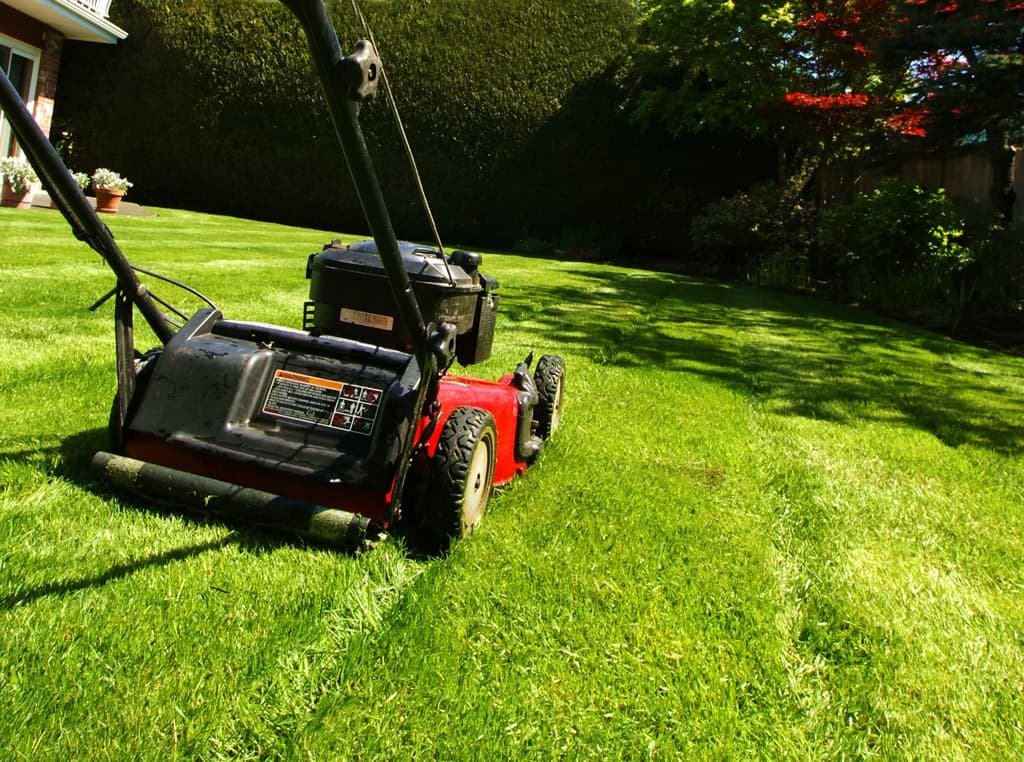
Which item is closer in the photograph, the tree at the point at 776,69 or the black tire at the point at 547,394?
the black tire at the point at 547,394

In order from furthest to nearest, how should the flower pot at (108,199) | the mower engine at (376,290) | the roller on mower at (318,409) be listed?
the flower pot at (108,199) → the mower engine at (376,290) → the roller on mower at (318,409)

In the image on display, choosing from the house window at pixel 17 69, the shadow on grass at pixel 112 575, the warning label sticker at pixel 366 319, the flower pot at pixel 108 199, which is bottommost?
the shadow on grass at pixel 112 575

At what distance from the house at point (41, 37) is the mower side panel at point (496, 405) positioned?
13.7m

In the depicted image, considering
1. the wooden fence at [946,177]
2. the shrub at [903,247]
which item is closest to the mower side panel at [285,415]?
the shrub at [903,247]

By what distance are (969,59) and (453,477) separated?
1028 centimetres

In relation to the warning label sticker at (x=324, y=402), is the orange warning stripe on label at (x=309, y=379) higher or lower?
higher

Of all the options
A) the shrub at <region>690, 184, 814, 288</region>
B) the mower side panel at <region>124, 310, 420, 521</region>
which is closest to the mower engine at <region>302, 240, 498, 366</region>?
the mower side panel at <region>124, 310, 420, 521</region>

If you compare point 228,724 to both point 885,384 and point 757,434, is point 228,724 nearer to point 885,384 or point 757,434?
point 757,434

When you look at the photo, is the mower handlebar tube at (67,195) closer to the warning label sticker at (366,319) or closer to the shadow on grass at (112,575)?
the warning label sticker at (366,319)

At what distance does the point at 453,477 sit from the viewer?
7.98 ft

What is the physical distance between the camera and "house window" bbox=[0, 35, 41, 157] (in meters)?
14.4

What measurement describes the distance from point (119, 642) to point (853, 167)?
590 inches

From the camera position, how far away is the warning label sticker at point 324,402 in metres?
2.58

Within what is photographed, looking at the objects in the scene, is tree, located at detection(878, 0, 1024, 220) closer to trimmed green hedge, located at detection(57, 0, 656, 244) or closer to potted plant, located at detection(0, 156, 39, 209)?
trimmed green hedge, located at detection(57, 0, 656, 244)
